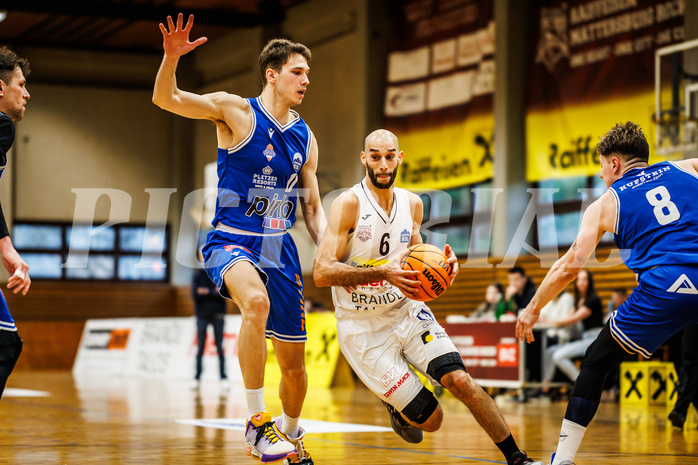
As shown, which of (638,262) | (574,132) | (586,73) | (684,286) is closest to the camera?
(684,286)

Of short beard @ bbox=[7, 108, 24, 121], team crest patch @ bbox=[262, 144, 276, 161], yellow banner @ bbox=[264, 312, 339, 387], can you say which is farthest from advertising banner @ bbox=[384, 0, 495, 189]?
short beard @ bbox=[7, 108, 24, 121]

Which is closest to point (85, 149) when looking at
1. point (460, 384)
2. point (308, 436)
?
point (308, 436)

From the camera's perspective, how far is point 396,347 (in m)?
5.36

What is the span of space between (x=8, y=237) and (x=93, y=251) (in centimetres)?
2239

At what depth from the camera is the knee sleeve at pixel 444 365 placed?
16.5 feet

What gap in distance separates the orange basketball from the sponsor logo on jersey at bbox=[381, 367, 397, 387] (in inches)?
19.6

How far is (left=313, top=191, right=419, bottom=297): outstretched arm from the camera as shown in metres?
4.95

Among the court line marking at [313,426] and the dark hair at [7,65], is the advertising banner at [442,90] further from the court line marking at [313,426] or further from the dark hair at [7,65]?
the dark hair at [7,65]

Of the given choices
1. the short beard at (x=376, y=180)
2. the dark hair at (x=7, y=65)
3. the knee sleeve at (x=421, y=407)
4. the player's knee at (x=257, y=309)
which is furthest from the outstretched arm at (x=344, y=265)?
the dark hair at (x=7, y=65)

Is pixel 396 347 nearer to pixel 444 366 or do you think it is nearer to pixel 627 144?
pixel 444 366

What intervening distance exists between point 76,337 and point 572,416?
2223 centimetres

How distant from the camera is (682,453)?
6355mm

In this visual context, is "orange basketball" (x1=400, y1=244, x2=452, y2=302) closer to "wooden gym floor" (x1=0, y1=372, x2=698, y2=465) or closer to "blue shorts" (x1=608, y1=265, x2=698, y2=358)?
"blue shorts" (x1=608, y1=265, x2=698, y2=358)

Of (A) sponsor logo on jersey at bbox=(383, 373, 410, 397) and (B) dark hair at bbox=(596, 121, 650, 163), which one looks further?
(A) sponsor logo on jersey at bbox=(383, 373, 410, 397)
